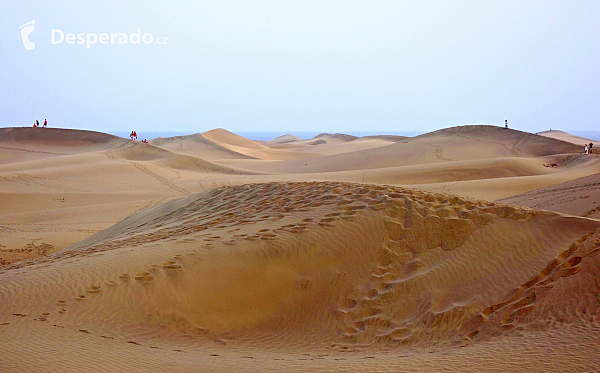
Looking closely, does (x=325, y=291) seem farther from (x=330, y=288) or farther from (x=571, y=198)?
(x=571, y=198)

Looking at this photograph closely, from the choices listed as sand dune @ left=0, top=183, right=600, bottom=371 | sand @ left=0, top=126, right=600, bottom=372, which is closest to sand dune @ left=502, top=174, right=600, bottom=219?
sand @ left=0, top=126, right=600, bottom=372

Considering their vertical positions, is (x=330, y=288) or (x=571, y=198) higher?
(x=571, y=198)

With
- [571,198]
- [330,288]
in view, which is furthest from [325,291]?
[571,198]

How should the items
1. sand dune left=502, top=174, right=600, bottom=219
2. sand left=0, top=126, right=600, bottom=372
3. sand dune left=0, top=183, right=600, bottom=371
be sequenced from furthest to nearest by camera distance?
1. sand dune left=502, top=174, right=600, bottom=219
2. sand dune left=0, top=183, right=600, bottom=371
3. sand left=0, top=126, right=600, bottom=372

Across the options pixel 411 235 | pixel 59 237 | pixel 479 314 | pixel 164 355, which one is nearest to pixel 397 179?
pixel 59 237

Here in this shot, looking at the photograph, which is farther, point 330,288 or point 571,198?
point 571,198

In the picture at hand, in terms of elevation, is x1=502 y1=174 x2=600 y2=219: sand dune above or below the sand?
above

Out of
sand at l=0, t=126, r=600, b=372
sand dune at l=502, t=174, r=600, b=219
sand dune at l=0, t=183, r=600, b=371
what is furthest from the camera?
sand dune at l=502, t=174, r=600, b=219

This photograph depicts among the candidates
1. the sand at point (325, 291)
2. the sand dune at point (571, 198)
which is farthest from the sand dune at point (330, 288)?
the sand dune at point (571, 198)

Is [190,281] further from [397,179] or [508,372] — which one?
[397,179]

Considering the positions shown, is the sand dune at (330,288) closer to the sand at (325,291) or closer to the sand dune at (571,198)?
the sand at (325,291)

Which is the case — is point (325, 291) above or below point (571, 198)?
below

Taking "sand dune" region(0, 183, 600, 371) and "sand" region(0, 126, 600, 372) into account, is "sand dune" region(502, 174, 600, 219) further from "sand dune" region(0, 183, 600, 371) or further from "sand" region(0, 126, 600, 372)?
"sand dune" region(0, 183, 600, 371)

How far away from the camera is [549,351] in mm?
3688
